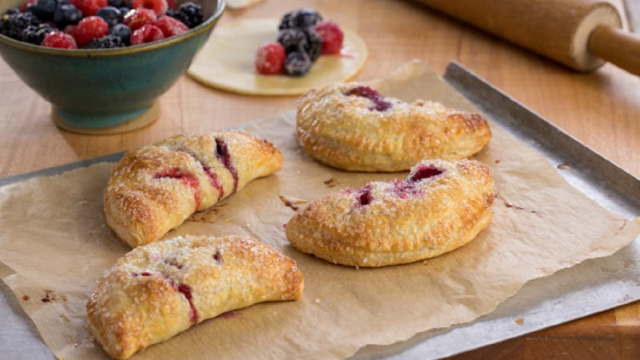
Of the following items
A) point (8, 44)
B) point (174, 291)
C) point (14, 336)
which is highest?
point (8, 44)

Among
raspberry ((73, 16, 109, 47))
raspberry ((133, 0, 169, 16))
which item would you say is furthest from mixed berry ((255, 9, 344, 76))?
raspberry ((73, 16, 109, 47))

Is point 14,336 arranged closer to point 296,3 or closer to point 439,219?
point 439,219

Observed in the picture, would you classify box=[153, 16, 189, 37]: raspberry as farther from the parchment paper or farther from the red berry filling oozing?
the red berry filling oozing

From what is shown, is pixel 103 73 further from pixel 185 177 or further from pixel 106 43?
pixel 185 177

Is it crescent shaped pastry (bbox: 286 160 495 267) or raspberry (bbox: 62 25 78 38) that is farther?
raspberry (bbox: 62 25 78 38)

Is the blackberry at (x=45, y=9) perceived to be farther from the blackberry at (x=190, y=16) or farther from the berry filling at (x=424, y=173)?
the berry filling at (x=424, y=173)

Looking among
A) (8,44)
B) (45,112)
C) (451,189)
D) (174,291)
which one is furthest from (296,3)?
(174,291)

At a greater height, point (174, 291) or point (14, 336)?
point (174, 291)
